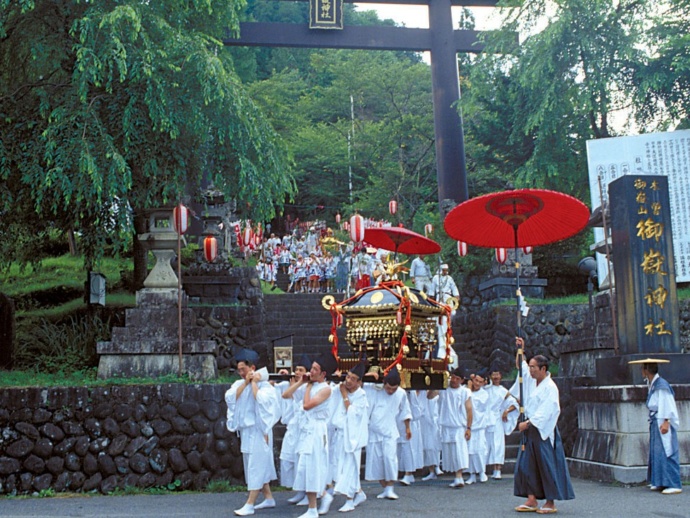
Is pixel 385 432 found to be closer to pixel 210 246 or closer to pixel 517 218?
pixel 517 218

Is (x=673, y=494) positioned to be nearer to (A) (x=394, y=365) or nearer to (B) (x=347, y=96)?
(A) (x=394, y=365)

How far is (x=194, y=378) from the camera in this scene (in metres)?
10.5

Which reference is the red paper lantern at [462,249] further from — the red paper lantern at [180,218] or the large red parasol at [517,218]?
the red paper lantern at [180,218]

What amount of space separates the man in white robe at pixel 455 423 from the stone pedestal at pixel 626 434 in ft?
5.35

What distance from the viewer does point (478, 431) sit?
10.5m

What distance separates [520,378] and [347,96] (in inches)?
1166

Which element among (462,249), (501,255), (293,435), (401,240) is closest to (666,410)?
(293,435)

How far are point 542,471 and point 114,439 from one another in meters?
5.10

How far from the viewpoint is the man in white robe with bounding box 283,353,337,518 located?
7.61 m

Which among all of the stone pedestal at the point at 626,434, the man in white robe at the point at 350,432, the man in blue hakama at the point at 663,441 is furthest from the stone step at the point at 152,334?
the man in blue hakama at the point at 663,441

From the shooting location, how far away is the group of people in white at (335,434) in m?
7.86

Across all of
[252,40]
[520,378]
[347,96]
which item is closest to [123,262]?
[252,40]

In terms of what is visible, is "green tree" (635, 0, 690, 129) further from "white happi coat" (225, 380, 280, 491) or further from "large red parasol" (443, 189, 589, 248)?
"white happi coat" (225, 380, 280, 491)

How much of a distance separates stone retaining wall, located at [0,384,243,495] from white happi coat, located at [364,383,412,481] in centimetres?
181
